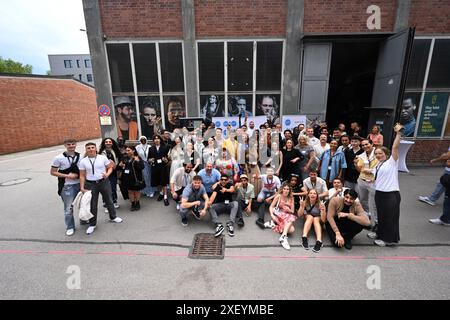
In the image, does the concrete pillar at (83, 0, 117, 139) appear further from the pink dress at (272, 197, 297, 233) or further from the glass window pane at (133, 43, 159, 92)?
the pink dress at (272, 197, 297, 233)

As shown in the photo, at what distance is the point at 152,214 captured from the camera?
17.2ft

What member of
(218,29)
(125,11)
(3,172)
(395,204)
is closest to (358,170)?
(395,204)

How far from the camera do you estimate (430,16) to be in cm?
755

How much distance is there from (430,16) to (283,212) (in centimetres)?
950

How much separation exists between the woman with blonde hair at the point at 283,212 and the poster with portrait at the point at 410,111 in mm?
7246

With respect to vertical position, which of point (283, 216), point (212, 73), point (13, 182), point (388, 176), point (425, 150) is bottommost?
point (13, 182)

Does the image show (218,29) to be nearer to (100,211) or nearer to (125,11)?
(125,11)

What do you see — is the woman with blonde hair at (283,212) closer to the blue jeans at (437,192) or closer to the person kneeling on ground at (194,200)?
the person kneeling on ground at (194,200)

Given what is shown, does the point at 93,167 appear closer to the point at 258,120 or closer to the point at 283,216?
the point at 283,216

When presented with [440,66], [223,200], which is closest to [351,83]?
[440,66]

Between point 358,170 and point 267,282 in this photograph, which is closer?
point 267,282

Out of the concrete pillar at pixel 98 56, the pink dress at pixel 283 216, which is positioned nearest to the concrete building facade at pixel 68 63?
the concrete pillar at pixel 98 56

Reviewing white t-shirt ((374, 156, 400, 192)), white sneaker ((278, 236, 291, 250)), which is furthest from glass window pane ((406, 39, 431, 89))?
white sneaker ((278, 236, 291, 250))

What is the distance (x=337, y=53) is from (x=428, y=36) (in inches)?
126
